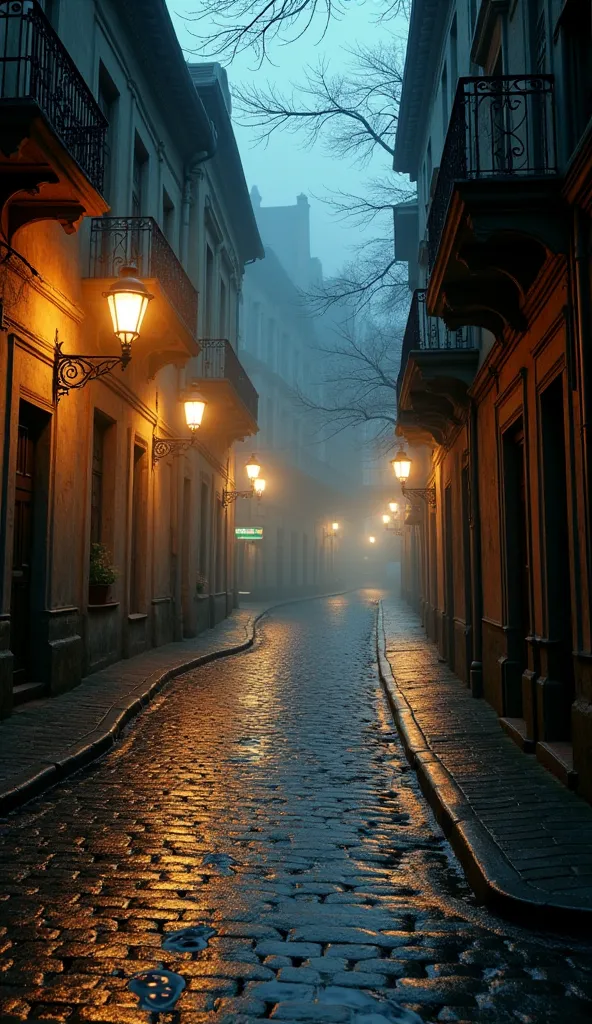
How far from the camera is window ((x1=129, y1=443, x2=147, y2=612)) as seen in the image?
48.4ft

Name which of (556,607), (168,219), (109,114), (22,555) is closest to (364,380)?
(168,219)

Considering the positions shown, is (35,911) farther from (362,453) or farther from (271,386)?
(362,453)

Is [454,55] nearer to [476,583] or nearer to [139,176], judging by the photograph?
[139,176]

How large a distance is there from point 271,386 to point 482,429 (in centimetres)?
3066

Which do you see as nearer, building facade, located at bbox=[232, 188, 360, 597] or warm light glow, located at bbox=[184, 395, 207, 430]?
warm light glow, located at bbox=[184, 395, 207, 430]

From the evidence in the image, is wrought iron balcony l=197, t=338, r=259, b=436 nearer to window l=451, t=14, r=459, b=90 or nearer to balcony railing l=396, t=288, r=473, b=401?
balcony railing l=396, t=288, r=473, b=401

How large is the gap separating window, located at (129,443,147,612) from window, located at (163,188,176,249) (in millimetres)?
4511

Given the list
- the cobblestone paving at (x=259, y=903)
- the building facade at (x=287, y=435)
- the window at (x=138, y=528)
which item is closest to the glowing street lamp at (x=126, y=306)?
the cobblestone paving at (x=259, y=903)

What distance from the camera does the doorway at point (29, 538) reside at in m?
9.59

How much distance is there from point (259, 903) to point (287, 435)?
131 ft

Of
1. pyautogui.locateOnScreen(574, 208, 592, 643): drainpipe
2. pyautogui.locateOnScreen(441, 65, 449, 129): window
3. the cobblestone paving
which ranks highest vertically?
pyautogui.locateOnScreen(441, 65, 449, 129): window

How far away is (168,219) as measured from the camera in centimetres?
1722

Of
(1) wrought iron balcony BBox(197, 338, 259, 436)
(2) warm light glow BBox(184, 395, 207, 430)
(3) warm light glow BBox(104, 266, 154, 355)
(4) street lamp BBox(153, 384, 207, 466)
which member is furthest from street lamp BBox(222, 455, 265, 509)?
(3) warm light glow BBox(104, 266, 154, 355)

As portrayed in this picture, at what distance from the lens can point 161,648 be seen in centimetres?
1575
